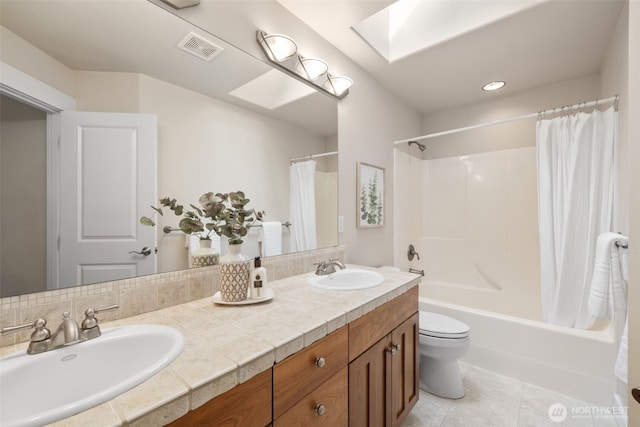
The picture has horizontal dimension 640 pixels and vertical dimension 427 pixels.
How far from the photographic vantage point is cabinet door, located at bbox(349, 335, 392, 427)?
1.02m

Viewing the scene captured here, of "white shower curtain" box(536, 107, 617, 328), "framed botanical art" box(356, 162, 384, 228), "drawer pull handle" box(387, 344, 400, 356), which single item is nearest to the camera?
"drawer pull handle" box(387, 344, 400, 356)

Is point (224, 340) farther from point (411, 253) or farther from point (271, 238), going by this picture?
point (411, 253)

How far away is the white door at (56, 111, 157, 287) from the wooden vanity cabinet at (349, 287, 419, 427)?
898mm

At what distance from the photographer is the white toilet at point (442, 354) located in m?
1.63

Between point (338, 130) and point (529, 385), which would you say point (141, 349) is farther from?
point (529, 385)

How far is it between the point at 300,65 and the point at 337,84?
1.07ft

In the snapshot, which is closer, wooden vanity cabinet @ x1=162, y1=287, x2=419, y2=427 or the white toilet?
wooden vanity cabinet @ x1=162, y1=287, x2=419, y2=427

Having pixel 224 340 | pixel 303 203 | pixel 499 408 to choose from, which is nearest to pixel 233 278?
pixel 224 340

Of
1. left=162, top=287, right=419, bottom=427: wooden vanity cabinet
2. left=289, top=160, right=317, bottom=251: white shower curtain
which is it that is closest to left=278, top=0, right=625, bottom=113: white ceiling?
left=289, top=160, right=317, bottom=251: white shower curtain

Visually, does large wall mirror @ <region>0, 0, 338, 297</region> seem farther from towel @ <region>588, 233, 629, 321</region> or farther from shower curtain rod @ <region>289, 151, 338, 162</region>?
towel @ <region>588, 233, 629, 321</region>

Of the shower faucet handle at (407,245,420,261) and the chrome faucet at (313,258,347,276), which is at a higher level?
the chrome faucet at (313,258,347,276)

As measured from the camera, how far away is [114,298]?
89cm

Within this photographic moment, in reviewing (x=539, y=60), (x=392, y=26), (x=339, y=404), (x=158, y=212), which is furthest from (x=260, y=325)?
(x=539, y=60)

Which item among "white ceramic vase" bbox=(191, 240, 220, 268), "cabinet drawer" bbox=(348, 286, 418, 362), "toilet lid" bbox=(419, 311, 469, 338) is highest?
"white ceramic vase" bbox=(191, 240, 220, 268)
